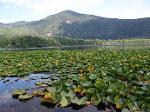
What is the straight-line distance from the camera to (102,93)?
556 inches

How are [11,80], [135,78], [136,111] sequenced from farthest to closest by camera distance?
[11,80]
[135,78]
[136,111]

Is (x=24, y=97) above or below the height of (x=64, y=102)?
below

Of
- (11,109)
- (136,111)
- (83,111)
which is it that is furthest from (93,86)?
(11,109)

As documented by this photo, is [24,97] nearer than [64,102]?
No

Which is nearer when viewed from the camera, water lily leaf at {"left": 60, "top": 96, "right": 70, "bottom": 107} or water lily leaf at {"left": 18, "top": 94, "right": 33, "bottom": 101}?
water lily leaf at {"left": 60, "top": 96, "right": 70, "bottom": 107}

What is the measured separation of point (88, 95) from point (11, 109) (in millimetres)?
3826

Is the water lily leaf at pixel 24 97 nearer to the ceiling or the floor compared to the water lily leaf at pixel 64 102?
nearer to the floor

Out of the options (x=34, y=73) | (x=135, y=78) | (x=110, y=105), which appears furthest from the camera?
(x=34, y=73)

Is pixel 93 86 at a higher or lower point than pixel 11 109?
higher

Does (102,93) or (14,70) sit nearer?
(102,93)

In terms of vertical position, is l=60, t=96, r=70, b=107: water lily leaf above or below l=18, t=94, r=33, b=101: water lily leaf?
above

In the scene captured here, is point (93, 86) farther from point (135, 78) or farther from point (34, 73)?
point (34, 73)

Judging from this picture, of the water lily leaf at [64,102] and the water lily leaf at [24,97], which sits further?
the water lily leaf at [24,97]

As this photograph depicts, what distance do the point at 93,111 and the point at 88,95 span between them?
0.98 metres
